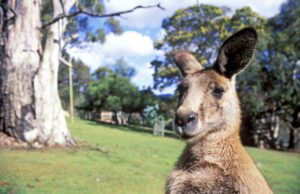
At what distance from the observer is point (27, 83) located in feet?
41.4

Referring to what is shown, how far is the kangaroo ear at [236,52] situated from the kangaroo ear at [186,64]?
1.08 ft

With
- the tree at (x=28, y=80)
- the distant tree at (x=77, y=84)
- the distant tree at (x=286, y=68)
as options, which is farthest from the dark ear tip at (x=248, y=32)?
the distant tree at (x=77, y=84)

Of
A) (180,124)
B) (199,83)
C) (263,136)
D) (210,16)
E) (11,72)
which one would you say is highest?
Answer: (210,16)

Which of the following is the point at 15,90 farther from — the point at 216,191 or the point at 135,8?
the point at 216,191

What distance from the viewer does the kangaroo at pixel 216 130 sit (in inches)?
107

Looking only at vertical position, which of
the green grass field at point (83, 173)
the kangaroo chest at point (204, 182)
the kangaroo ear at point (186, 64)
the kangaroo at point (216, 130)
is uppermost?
the kangaroo ear at point (186, 64)

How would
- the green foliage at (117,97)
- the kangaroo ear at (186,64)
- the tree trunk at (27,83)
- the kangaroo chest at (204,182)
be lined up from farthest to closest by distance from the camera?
the green foliage at (117,97), the tree trunk at (27,83), the kangaroo ear at (186,64), the kangaroo chest at (204,182)

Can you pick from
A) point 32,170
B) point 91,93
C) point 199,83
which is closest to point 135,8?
point 32,170

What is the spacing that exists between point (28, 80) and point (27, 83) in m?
0.10

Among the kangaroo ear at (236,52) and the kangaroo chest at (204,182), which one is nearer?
the kangaroo chest at (204,182)

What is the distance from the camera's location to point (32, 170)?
8523mm

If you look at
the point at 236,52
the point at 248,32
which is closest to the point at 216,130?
the point at 236,52

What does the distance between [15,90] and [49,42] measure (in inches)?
82.7

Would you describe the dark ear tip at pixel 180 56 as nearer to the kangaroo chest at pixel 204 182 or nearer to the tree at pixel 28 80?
the kangaroo chest at pixel 204 182
